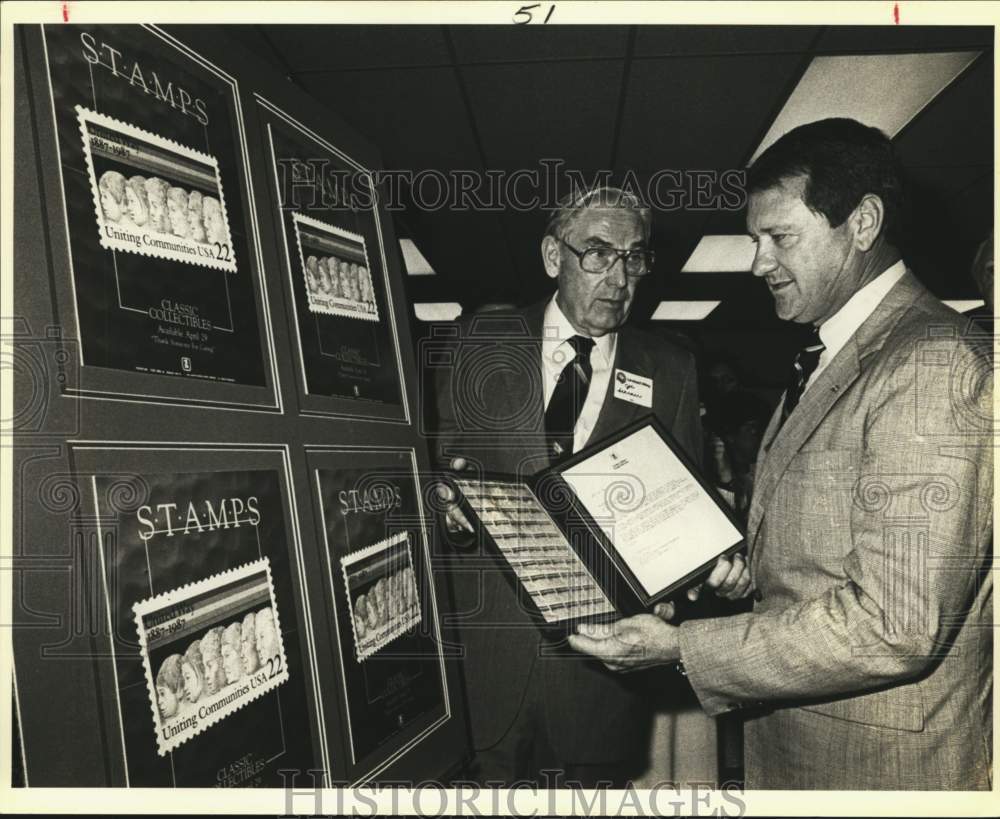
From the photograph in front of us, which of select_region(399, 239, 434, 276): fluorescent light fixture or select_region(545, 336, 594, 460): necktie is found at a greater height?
select_region(399, 239, 434, 276): fluorescent light fixture

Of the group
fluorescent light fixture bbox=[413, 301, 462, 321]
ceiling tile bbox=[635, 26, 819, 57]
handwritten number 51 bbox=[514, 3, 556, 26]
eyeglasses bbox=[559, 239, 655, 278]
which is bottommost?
fluorescent light fixture bbox=[413, 301, 462, 321]

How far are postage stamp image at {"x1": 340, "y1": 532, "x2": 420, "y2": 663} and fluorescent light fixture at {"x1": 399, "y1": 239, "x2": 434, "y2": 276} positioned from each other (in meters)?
0.77

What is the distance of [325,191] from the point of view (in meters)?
1.43

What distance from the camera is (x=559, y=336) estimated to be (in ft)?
5.73

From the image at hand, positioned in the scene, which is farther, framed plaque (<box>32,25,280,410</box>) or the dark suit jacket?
the dark suit jacket

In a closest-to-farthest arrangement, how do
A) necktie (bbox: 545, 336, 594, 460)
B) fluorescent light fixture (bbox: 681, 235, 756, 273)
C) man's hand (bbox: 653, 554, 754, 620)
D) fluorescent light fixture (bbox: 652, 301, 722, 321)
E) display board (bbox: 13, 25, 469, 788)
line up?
display board (bbox: 13, 25, 469, 788) < man's hand (bbox: 653, 554, 754, 620) < necktie (bbox: 545, 336, 594, 460) < fluorescent light fixture (bbox: 681, 235, 756, 273) < fluorescent light fixture (bbox: 652, 301, 722, 321)

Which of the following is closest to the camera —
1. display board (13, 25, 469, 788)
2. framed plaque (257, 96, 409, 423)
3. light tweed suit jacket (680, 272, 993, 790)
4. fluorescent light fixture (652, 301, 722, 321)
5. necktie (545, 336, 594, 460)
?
display board (13, 25, 469, 788)

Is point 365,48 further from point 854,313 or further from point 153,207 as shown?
point 854,313

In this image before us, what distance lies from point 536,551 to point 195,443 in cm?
67

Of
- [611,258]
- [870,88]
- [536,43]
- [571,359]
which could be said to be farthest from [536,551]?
[870,88]

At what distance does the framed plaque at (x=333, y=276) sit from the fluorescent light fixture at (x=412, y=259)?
278 millimetres

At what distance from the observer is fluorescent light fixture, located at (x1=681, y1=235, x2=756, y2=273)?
1.78 meters

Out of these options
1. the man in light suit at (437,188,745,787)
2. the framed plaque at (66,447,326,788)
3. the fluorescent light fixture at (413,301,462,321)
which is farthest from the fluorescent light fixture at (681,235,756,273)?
the framed plaque at (66,447,326,788)

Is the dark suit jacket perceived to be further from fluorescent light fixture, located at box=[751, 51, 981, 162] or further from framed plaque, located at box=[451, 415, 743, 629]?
fluorescent light fixture, located at box=[751, 51, 981, 162]
